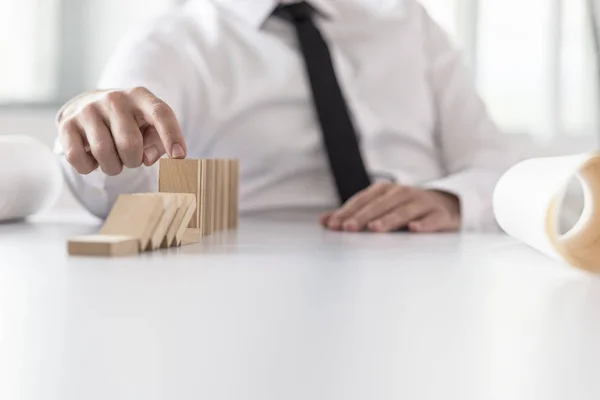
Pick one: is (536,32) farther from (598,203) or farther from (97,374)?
(97,374)

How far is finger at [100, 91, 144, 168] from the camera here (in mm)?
783

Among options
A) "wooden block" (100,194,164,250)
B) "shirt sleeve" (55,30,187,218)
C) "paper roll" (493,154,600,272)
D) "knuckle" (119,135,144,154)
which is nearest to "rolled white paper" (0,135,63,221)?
"shirt sleeve" (55,30,187,218)

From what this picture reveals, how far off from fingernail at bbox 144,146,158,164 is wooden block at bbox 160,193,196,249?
0.39 feet

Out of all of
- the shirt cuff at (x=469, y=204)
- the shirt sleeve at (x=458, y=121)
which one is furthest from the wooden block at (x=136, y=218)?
the shirt sleeve at (x=458, y=121)

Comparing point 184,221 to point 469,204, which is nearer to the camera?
point 184,221

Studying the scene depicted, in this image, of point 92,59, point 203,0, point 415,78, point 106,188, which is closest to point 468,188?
point 415,78

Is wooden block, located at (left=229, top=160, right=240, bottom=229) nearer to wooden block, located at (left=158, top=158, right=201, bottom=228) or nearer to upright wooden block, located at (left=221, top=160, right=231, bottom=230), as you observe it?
upright wooden block, located at (left=221, top=160, right=231, bottom=230)

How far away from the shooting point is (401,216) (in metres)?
1.09

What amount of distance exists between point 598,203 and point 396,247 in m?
0.22

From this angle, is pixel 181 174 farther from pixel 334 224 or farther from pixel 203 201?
pixel 334 224

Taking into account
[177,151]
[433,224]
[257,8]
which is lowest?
[433,224]

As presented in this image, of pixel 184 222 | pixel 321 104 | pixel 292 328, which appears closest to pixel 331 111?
pixel 321 104

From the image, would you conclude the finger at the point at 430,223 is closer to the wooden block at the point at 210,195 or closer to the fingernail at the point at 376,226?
the fingernail at the point at 376,226

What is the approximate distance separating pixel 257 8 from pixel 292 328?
3.99 ft
